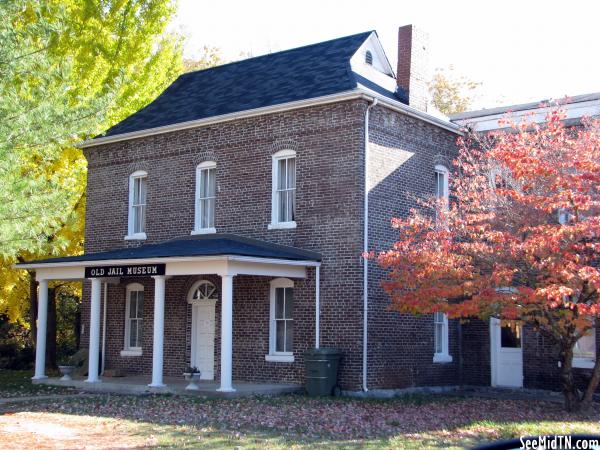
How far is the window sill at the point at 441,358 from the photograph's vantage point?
20864 millimetres

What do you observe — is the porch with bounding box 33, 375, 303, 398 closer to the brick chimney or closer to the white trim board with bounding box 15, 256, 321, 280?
the white trim board with bounding box 15, 256, 321, 280

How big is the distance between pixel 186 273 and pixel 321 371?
12.5ft

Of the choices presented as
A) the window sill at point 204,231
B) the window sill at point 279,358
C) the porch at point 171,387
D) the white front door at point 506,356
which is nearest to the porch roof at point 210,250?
the window sill at point 204,231

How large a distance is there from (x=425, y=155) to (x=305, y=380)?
672 cm

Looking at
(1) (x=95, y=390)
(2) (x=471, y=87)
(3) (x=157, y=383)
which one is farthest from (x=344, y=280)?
(2) (x=471, y=87)

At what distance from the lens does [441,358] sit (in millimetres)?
21062

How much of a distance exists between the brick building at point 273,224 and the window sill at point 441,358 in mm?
47

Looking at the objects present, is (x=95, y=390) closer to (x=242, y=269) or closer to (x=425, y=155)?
(x=242, y=269)

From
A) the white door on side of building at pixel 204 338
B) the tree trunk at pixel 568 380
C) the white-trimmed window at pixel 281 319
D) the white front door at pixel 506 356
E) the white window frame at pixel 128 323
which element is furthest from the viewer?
the white window frame at pixel 128 323

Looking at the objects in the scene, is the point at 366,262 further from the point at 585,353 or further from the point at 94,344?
the point at 94,344

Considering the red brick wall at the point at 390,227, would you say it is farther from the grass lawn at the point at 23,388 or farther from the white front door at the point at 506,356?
the grass lawn at the point at 23,388

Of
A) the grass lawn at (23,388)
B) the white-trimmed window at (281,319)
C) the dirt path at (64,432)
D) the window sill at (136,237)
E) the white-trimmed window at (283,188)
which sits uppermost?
the white-trimmed window at (283,188)

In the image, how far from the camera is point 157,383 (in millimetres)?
18797

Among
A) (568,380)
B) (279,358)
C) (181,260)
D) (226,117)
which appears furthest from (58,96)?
(568,380)
